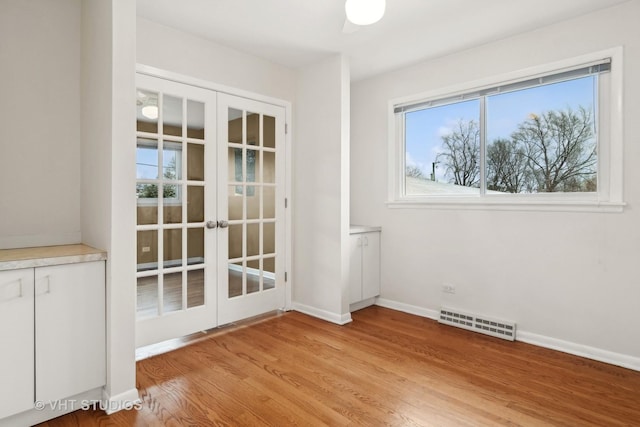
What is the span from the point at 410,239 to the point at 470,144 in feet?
3.64

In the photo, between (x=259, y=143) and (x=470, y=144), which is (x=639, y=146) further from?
(x=259, y=143)

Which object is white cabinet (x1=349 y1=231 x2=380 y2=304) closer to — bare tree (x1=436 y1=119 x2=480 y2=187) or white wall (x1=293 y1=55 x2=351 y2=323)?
white wall (x1=293 y1=55 x2=351 y2=323)

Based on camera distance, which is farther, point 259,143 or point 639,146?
point 259,143

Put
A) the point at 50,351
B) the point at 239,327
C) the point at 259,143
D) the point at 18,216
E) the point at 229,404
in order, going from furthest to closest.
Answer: the point at 259,143 < the point at 239,327 < the point at 18,216 < the point at 229,404 < the point at 50,351

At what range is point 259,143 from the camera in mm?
3535

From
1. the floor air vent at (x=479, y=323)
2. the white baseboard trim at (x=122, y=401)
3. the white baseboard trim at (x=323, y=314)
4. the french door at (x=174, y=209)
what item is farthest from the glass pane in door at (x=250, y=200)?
the floor air vent at (x=479, y=323)

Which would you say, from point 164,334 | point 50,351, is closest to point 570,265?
point 164,334

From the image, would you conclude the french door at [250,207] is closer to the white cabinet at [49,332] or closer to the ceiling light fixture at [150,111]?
the ceiling light fixture at [150,111]

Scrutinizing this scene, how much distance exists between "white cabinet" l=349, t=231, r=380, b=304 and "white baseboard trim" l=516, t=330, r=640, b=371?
56.9 inches

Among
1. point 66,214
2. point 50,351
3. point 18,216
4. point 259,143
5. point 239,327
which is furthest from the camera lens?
point 259,143

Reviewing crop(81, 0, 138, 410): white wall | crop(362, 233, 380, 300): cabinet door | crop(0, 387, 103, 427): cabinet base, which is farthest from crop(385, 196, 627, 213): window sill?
crop(0, 387, 103, 427): cabinet base

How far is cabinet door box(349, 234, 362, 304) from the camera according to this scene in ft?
12.1

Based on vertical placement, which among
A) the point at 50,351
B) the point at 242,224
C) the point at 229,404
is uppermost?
the point at 242,224

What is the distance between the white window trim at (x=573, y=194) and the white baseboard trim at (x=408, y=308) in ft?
3.46
